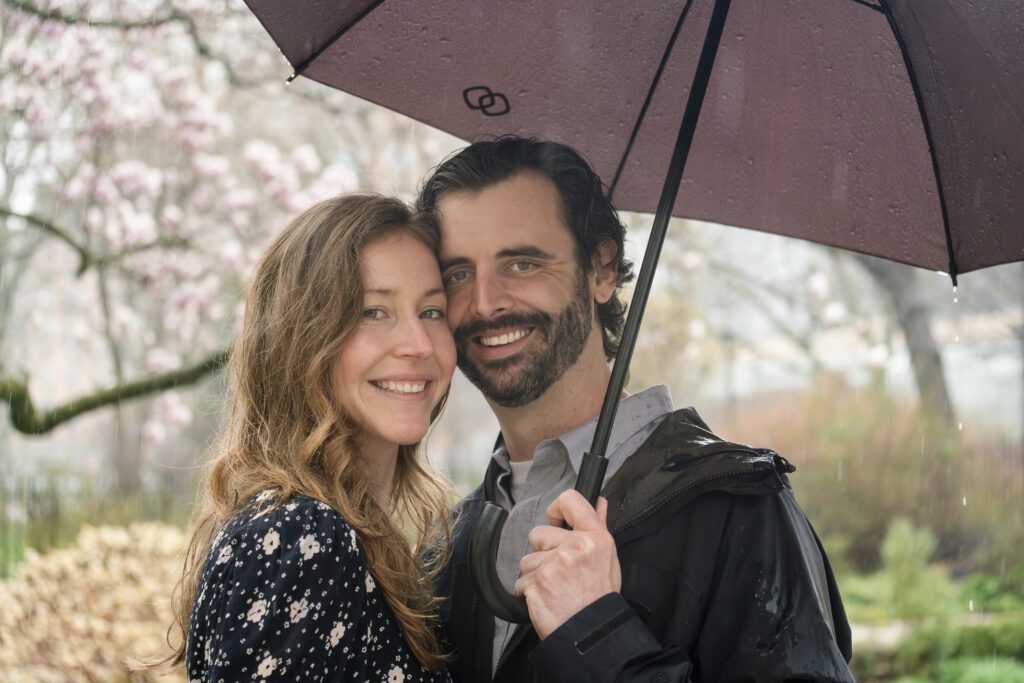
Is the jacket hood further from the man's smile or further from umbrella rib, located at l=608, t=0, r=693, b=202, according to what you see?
umbrella rib, located at l=608, t=0, r=693, b=202

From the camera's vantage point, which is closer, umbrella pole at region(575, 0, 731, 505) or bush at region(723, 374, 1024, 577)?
umbrella pole at region(575, 0, 731, 505)

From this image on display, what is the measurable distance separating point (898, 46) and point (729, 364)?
8758 millimetres

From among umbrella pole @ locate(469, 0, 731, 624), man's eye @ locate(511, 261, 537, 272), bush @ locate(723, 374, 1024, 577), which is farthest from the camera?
bush @ locate(723, 374, 1024, 577)

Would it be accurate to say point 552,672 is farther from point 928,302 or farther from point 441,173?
point 928,302

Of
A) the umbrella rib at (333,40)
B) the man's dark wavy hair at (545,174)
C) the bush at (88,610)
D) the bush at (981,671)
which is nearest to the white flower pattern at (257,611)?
the man's dark wavy hair at (545,174)

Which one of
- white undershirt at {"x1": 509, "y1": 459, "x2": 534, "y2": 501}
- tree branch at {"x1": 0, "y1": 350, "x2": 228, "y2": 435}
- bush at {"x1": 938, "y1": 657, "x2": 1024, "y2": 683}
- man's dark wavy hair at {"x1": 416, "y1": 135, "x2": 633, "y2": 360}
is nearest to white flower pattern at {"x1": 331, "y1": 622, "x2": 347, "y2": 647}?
white undershirt at {"x1": 509, "y1": 459, "x2": 534, "y2": 501}

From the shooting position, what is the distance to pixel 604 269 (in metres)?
3.00

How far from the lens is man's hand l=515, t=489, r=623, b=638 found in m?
2.01

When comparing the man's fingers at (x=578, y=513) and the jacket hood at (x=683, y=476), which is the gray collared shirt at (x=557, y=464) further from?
the man's fingers at (x=578, y=513)

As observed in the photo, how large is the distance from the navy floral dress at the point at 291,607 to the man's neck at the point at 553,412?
744 millimetres

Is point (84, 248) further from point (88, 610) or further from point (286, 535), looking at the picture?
point (286, 535)

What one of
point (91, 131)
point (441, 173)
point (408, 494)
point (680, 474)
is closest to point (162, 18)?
point (91, 131)

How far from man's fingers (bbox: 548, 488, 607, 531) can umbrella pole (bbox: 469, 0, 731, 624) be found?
9 cm

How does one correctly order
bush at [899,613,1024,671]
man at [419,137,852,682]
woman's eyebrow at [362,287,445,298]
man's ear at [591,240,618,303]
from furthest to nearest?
bush at [899,613,1024,671], man's ear at [591,240,618,303], woman's eyebrow at [362,287,445,298], man at [419,137,852,682]
